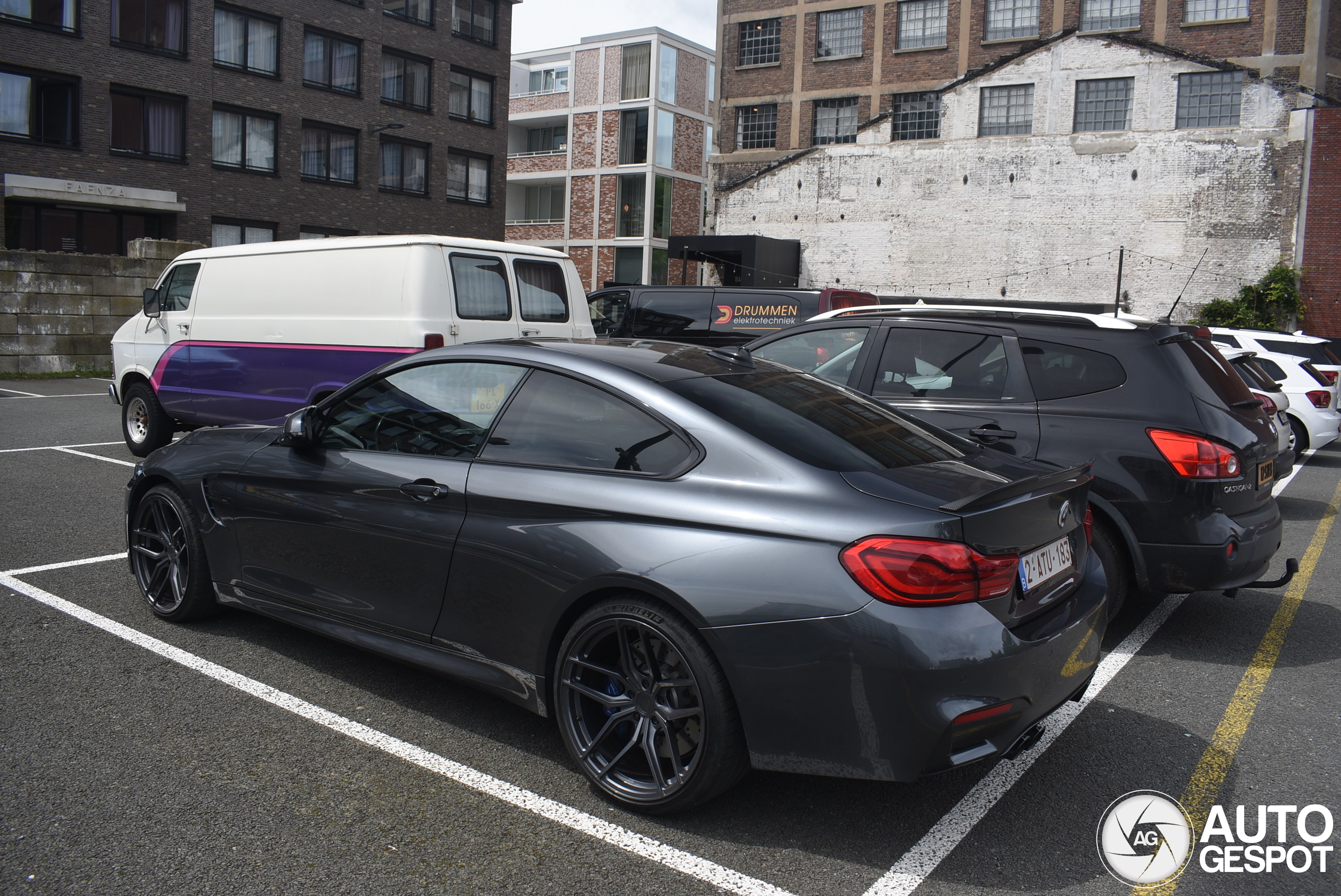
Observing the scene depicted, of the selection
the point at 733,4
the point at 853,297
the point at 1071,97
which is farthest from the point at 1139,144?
the point at 853,297

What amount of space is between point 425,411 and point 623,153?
153ft

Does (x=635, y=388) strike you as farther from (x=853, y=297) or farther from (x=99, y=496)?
(x=853, y=297)

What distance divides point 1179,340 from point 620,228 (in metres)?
44.6

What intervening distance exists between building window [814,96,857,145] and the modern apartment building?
11488 millimetres

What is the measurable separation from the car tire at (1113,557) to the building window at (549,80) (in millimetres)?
51191

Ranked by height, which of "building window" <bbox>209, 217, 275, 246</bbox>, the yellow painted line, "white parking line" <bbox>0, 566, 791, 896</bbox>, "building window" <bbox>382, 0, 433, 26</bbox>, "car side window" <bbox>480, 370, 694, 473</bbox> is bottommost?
"white parking line" <bbox>0, 566, 791, 896</bbox>

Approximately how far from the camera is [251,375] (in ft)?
32.2

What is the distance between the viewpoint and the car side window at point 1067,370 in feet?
17.3

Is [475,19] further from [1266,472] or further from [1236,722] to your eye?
[1236,722]

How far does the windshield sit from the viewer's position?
3322mm

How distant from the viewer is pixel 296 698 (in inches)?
163

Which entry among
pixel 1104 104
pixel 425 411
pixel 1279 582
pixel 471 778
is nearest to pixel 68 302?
pixel 425 411

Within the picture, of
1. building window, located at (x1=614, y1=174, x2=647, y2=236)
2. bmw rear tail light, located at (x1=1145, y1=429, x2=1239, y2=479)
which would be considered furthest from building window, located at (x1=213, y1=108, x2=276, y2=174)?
bmw rear tail light, located at (x1=1145, y1=429, x2=1239, y2=479)

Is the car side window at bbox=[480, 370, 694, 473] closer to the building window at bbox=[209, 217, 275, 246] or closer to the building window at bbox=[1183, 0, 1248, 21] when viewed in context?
the building window at bbox=[209, 217, 275, 246]
